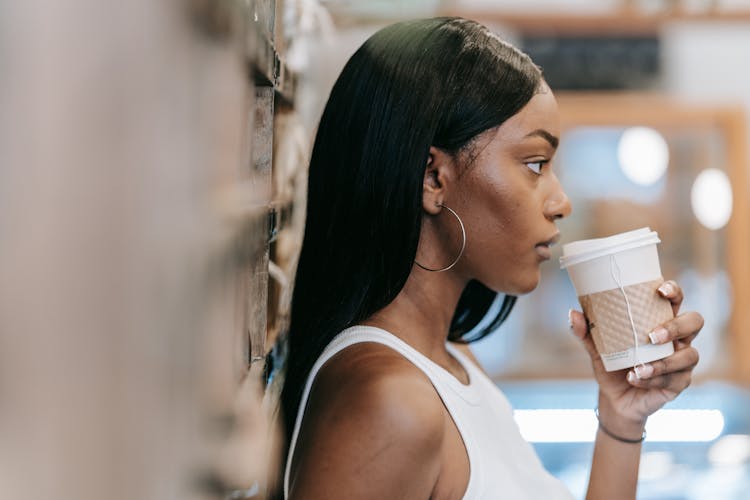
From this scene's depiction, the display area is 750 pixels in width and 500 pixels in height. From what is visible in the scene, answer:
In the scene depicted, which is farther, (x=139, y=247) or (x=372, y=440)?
(x=372, y=440)

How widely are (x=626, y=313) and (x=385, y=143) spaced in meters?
0.41

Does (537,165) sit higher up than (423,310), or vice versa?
(537,165)

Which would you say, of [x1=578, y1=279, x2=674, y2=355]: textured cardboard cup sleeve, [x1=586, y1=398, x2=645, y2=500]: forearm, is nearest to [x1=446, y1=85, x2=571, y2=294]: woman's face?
[x1=578, y1=279, x2=674, y2=355]: textured cardboard cup sleeve

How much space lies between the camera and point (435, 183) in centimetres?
100

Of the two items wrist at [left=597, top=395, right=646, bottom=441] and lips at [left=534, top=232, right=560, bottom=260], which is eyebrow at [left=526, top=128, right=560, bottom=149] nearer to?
lips at [left=534, top=232, right=560, bottom=260]

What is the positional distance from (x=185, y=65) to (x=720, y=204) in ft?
10.7

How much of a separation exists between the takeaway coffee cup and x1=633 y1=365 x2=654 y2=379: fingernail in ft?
0.03

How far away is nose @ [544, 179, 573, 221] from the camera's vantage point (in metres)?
1.03

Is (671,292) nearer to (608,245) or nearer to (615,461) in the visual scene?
(608,245)

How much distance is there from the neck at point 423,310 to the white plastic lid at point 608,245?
163 millimetres

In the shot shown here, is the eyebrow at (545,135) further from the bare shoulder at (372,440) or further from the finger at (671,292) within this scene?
the bare shoulder at (372,440)

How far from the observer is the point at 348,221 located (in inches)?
39.1

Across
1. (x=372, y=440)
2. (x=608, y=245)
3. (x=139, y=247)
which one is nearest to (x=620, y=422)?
(x=608, y=245)

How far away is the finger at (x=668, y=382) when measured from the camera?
3.53ft
